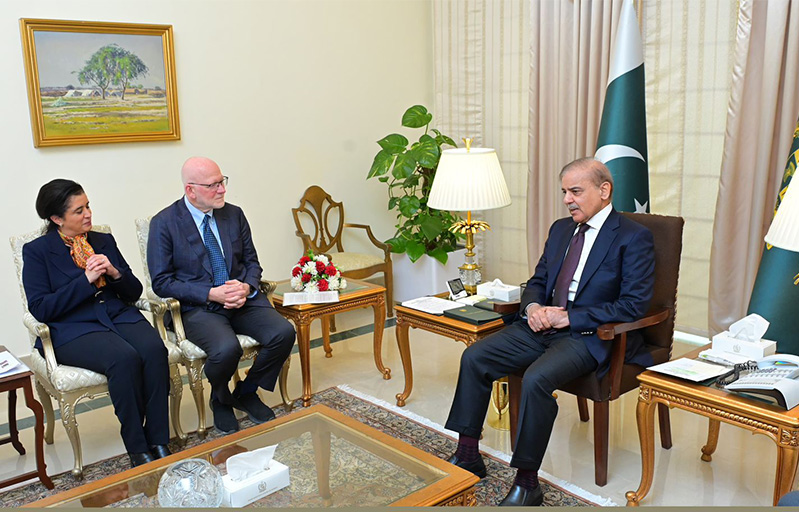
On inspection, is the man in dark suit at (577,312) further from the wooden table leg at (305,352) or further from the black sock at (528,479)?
the wooden table leg at (305,352)

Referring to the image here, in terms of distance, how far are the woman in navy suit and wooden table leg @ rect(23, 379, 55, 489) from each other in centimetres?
24

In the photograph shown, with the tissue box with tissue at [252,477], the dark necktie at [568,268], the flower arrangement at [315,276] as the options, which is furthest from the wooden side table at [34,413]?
the dark necktie at [568,268]

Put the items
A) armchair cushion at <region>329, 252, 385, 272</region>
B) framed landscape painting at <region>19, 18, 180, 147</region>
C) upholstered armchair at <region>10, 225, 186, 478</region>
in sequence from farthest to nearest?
armchair cushion at <region>329, 252, 385, 272</region> < framed landscape painting at <region>19, 18, 180, 147</region> < upholstered armchair at <region>10, 225, 186, 478</region>

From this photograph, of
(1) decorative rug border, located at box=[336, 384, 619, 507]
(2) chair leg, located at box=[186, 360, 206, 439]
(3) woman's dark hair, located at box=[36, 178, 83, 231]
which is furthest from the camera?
(2) chair leg, located at box=[186, 360, 206, 439]

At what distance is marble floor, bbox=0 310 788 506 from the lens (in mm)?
3203

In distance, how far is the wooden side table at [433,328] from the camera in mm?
3697

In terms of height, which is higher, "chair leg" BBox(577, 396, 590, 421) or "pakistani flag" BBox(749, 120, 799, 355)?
"pakistani flag" BBox(749, 120, 799, 355)

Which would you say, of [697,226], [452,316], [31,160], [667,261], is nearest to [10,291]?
[31,160]

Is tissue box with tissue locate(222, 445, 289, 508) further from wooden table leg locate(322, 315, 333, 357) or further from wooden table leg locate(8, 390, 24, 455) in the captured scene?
wooden table leg locate(322, 315, 333, 357)

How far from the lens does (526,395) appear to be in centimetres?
307

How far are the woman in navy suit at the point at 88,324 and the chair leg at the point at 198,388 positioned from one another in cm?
23

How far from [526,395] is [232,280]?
6.16 feet

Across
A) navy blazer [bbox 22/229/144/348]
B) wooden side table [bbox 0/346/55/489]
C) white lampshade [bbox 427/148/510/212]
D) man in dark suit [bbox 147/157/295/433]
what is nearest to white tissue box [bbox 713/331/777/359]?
white lampshade [bbox 427/148/510/212]

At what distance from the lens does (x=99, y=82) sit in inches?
199
